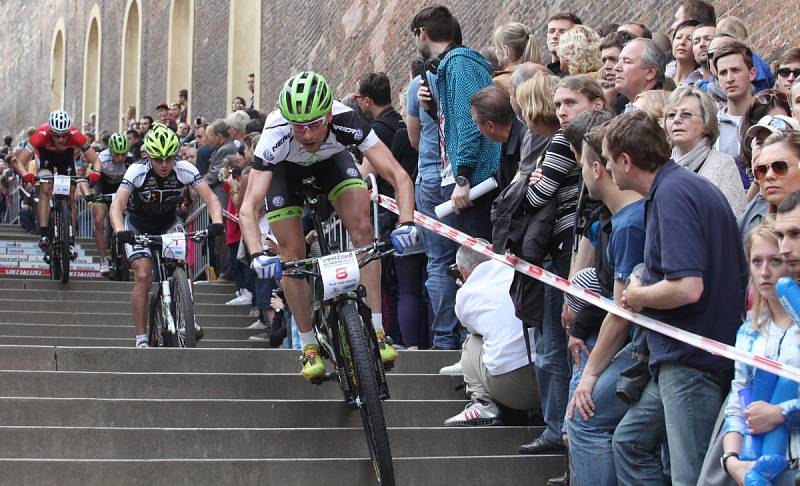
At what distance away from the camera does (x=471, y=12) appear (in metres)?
19.1

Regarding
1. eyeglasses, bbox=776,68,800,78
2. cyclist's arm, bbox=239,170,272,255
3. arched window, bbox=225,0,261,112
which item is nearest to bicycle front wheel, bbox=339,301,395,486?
cyclist's arm, bbox=239,170,272,255

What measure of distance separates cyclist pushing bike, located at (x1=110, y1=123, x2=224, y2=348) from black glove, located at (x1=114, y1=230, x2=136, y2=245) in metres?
0.01

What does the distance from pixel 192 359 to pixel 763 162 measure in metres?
5.10

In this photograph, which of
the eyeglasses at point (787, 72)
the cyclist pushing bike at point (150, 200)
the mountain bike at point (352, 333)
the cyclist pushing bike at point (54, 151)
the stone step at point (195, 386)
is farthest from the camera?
the cyclist pushing bike at point (54, 151)

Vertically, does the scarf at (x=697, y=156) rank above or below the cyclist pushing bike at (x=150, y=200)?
above

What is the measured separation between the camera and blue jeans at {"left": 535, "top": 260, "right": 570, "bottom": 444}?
7773mm

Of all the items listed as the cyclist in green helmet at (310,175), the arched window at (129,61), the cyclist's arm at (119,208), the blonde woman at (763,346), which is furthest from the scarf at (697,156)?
the arched window at (129,61)

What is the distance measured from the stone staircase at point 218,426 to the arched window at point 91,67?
121ft

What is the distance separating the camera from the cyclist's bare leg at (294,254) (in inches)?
347

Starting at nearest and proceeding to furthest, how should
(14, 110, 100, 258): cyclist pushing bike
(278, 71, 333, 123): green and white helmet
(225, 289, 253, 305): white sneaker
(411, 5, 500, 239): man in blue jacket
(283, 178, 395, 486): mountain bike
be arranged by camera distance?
(283, 178, 395, 486): mountain bike, (278, 71, 333, 123): green and white helmet, (411, 5, 500, 239): man in blue jacket, (225, 289, 253, 305): white sneaker, (14, 110, 100, 258): cyclist pushing bike

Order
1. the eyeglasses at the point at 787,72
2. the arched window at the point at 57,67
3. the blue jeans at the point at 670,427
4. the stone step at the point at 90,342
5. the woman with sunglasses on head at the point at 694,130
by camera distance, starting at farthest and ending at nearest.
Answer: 1. the arched window at the point at 57,67
2. the stone step at the point at 90,342
3. the eyeglasses at the point at 787,72
4. the woman with sunglasses on head at the point at 694,130
5. the blue jeans at the point at 670,427

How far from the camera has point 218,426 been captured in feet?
28.5

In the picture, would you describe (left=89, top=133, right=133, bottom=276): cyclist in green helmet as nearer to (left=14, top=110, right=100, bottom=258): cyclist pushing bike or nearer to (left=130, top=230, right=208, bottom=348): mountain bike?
(left=14, top=110, right=100, bottom=258): cyclist pushing bike

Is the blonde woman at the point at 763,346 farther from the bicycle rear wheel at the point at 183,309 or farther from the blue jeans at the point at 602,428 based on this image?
the bicycle rear wheel at the point at 183,309
